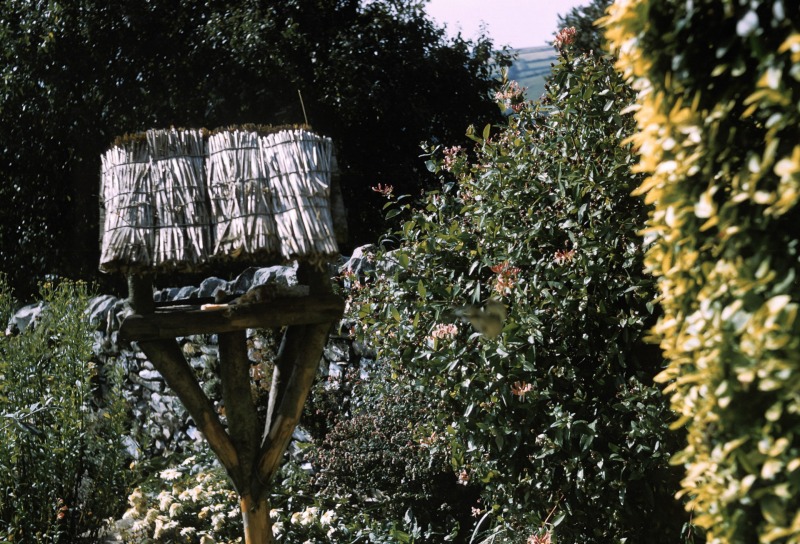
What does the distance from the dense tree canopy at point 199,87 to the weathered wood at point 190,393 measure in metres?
5.15

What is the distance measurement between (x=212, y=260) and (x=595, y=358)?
1.71 m

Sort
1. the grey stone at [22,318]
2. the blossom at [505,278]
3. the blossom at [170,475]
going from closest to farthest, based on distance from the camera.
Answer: the blossom at [505,278] < the blossom at [170,475] < the grey stone at [22,318]

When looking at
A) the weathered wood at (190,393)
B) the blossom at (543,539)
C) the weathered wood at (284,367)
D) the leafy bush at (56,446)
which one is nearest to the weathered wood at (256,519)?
the weathered wood at (190,393)

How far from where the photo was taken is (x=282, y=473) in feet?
19.5

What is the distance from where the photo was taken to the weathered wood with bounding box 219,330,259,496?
3.78 metres

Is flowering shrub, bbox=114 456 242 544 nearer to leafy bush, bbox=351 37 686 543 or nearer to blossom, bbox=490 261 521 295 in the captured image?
leafy bush, bbox=351 37 686 543

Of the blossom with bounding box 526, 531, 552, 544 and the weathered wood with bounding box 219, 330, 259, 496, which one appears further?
the weathered wood with bounding box 219, 330, 259, 496

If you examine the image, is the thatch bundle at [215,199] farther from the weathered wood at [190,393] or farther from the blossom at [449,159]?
the blossom at [449,159]

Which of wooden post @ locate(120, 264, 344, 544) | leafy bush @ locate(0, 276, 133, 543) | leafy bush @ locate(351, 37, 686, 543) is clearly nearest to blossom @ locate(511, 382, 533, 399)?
leafy bush @ locate(351, 37, 686, 543)

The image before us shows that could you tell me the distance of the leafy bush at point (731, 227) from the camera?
181 centimetres

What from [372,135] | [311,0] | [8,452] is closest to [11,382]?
[8,452]

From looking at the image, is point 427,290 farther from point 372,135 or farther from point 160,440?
point 372,135

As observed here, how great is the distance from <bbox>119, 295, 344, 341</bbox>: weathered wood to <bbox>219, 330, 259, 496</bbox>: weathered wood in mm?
157

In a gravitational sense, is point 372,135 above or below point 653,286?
above
